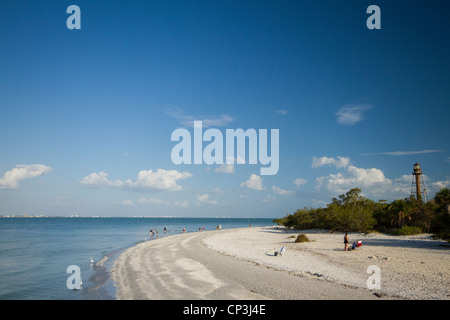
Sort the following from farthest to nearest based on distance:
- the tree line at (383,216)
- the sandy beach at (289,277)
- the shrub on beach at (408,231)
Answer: the shrub on beach at (408,231) → the tree line at (383,216) → the sandy beach at (289,277)

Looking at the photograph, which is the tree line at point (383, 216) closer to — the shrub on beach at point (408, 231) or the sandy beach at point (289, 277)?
the shrub on beach at point (408, 231)

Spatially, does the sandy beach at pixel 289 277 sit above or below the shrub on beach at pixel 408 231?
above

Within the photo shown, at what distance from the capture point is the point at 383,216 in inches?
1793

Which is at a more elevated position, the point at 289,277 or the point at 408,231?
the point at 289,277

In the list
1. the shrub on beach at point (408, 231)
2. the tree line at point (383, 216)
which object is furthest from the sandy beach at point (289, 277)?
the shrub on beach at point (408, 231)

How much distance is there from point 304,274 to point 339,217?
118 feet

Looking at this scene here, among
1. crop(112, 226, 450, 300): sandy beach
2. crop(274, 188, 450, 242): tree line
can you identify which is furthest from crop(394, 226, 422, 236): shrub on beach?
crop(112, 226, 450, 300): sandy beach

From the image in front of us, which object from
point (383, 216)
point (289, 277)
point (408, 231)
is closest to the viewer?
point (289, 277)

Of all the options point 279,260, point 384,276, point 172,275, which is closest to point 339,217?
point 279,260

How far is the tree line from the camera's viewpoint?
107 feet

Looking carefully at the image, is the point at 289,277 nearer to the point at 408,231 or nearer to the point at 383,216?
the point at 408,231

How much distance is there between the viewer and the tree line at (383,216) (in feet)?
107

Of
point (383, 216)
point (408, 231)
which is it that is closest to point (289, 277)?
point (408, 231)
